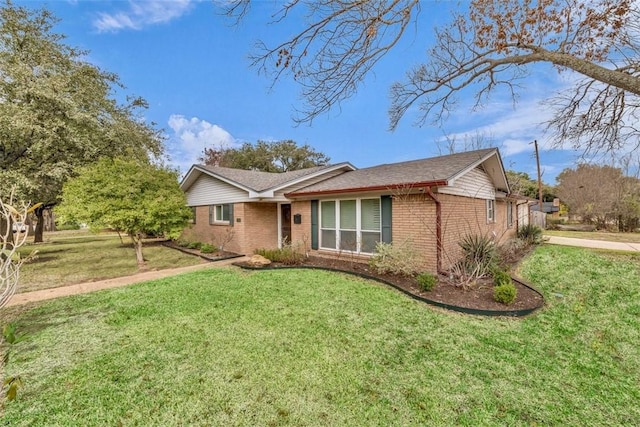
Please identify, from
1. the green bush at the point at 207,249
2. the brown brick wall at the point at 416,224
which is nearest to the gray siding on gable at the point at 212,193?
the green bush at the point at 207,249

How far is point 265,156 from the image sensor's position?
30.6 meters

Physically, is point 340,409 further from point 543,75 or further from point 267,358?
point 543,75

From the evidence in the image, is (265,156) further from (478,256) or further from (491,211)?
(478,256)

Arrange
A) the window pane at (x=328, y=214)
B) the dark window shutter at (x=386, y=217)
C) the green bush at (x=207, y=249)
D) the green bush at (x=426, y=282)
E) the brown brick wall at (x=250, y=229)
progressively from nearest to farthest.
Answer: the green bush at (x=426, y=282) → the dark window shutter at (x=386, y=217) → the window pane at (x=328, y=214) → the brown brick wall at (x=250, y=229) → the green bush at (x=207, y=249)

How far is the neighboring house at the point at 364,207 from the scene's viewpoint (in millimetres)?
7539

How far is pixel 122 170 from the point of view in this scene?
368 inches

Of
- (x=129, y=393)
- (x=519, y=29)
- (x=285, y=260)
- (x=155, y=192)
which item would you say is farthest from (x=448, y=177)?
(x=155, y=192)

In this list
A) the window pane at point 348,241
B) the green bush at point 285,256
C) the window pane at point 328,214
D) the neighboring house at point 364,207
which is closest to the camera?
the neighboring house at point 364,207

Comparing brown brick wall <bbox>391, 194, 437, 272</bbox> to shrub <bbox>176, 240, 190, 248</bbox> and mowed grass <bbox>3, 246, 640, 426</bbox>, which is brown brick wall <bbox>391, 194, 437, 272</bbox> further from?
shrub <bbox>176, 240, 190, 248</bbox>

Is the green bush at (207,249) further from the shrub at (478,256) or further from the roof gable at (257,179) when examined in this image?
the shrub at (478,256)

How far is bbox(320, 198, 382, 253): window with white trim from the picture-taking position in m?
8.66

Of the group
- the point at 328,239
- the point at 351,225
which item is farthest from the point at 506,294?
the point at 328,239

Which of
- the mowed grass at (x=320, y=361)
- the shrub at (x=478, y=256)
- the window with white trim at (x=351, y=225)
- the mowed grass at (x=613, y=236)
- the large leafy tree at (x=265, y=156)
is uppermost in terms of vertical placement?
the large leafy tree at (x=265, y=156)

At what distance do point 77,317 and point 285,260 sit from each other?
216 inches
